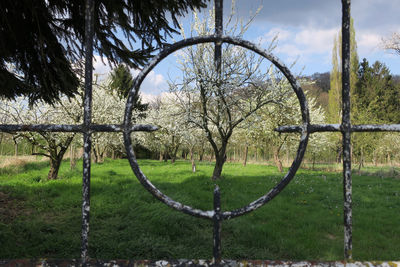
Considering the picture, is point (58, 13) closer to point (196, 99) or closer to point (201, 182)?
point (201, 182)

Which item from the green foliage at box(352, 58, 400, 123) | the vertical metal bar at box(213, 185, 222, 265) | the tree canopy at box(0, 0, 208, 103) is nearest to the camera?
the vertical metal bar at box(213, 185, 222, 265)

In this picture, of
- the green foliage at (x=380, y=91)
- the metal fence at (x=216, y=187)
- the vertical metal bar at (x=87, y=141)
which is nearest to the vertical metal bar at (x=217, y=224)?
the metal fence at (x=216, y=187)

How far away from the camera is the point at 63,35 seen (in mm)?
4188

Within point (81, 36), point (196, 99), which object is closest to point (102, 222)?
point (81, 36)

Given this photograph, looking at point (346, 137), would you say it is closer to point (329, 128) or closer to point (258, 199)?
point (329, 128)

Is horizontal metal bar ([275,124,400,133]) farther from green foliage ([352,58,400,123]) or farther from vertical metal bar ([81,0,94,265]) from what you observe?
green foliage ([352,58,400,123])

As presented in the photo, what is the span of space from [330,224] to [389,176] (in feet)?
40.9

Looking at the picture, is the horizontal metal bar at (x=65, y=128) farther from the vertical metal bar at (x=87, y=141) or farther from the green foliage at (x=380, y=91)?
the green foliage at (x=380, y=91)

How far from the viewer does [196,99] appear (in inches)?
535

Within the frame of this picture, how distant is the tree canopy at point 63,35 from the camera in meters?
3.70

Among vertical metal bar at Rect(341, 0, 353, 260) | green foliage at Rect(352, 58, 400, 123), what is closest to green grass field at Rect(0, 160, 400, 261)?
vertical metal bar at Rect(341, 0, 353, 260)

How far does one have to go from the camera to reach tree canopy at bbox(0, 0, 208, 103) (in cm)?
370

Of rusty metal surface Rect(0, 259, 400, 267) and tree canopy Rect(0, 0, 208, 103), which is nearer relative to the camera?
rusty metal surface Rect(0, 259, 400, 267)

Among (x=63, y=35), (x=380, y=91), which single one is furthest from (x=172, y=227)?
(x=380, y=91)
